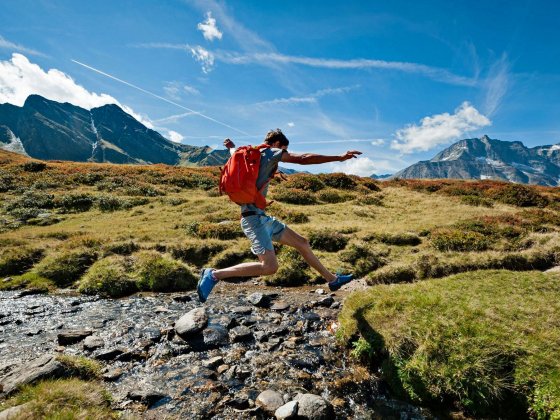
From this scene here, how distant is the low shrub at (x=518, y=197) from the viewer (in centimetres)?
3203

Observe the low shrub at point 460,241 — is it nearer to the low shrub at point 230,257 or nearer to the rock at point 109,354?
the low shrub at point 230,257

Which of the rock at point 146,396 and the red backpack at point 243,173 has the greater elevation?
the red backpack at point 243,173

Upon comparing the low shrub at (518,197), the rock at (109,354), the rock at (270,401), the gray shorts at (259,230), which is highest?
the low shrub at (518,197)

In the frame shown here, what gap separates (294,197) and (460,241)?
16541 mm

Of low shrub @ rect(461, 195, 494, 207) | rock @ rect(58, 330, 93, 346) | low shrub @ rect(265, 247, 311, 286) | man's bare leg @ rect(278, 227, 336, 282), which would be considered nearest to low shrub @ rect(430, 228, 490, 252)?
low shrub @ rect(265, 247, 311, 286)

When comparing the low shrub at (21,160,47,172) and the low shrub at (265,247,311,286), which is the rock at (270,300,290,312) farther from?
the low shrub at (21,160,47,172)

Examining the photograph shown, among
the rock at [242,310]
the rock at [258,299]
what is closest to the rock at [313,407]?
the rock at [242,310]

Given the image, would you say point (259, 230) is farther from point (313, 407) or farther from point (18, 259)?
point (18, 259)

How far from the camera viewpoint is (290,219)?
73.0 feet

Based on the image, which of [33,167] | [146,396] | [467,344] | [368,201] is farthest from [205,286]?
[33,167]

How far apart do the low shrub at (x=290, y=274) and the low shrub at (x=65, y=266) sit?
305 inches

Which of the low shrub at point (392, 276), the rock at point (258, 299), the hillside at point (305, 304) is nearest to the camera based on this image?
the hillside at point (305, 304)

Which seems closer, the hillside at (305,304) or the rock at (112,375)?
the hillside at (305,304)

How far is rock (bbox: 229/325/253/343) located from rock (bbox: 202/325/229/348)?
14 cm
